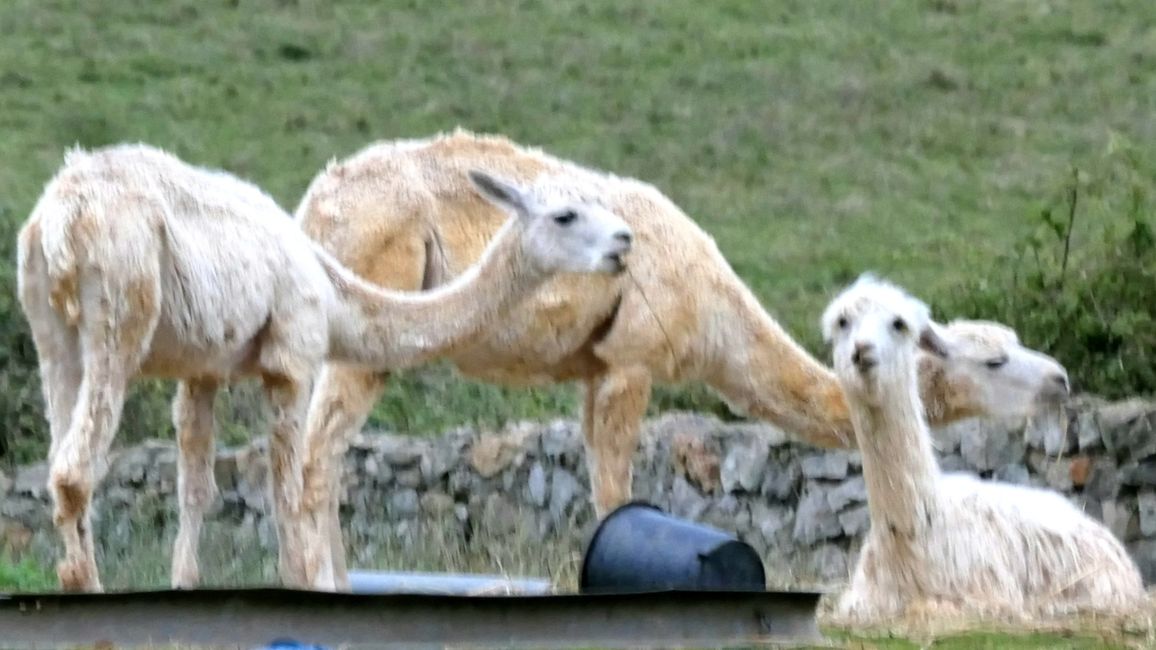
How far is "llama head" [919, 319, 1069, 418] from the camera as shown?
969 centimetres

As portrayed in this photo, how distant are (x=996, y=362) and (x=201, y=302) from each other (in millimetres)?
3865

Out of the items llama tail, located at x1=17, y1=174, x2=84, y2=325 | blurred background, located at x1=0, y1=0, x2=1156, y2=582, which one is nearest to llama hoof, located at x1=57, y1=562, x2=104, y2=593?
llama tail, located at x1=17, y1=174, x2=84, y2=325

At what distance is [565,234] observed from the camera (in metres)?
9.03

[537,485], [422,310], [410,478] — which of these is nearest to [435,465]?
[410,478]

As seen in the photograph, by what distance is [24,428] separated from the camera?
1490 cm

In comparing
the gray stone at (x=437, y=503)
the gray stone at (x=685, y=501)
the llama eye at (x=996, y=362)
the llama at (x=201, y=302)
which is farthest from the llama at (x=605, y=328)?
the gray stone at (x=437, y=503)

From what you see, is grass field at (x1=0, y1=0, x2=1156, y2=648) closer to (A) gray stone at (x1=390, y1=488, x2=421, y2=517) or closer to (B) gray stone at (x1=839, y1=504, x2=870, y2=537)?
(A) gray stone at (x1=390, y1=488, x2=421, y2=517)

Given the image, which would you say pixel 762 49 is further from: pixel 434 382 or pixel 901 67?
pixel 434 382

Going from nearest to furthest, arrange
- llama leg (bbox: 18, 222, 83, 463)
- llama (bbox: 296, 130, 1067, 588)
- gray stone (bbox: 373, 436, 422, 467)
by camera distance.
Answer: llama leg (bbox: 18, 222, 83, 463) < llama (bbox: 296, 130, 1067, 588) < gray stone (bbox: 373, 436, 422, 467)

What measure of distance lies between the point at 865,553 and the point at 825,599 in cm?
58

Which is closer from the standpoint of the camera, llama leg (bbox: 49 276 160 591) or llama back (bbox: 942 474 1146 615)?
llama leg (bbox: 49 276 160 591)

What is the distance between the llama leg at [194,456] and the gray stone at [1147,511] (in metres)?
4.86

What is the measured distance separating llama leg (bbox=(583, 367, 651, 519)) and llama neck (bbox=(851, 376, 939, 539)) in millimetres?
1737

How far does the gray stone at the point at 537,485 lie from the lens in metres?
12.5
